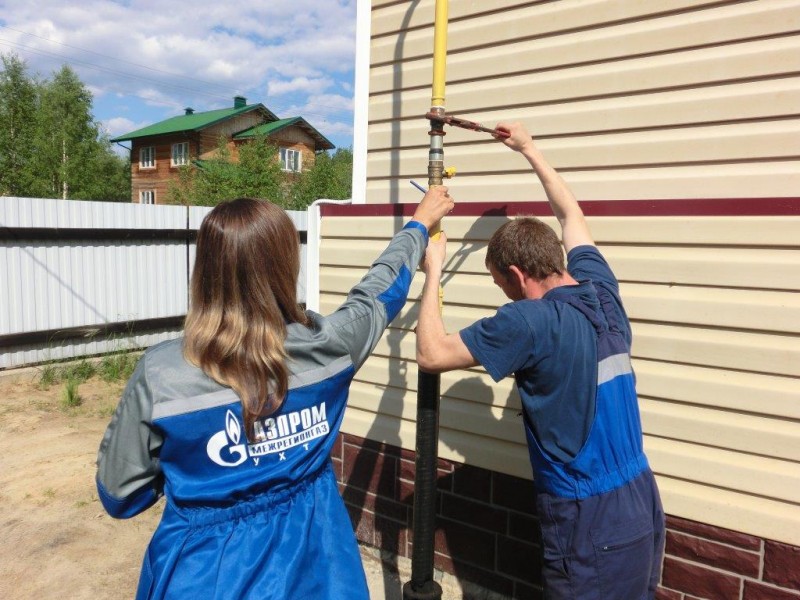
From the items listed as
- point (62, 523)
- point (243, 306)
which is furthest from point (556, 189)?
point (62, 523)

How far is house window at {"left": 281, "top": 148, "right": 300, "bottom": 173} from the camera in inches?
1580

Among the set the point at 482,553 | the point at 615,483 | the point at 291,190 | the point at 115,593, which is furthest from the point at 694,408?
the point at 291,190

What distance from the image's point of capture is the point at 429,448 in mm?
2695

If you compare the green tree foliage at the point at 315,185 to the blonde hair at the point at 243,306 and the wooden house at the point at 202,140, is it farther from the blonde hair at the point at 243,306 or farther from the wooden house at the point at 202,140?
the blonde hair at the point at 243,306

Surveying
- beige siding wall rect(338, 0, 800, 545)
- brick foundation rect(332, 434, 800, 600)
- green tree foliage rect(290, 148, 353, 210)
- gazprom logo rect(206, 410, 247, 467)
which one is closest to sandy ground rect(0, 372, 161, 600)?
brick foundation rect(332, 434, 800, 600)

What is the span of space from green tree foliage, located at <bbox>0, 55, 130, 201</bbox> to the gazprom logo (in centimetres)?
3377

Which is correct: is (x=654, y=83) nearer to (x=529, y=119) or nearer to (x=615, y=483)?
(x=529, y=119)

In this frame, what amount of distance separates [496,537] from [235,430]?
2.06 meters

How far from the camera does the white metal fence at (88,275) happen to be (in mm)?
8250

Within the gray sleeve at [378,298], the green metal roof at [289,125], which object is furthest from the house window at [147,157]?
the gray sleeve at [378,298]

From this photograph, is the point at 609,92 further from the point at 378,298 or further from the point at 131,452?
the point at 131,452

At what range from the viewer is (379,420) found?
376 centimetres

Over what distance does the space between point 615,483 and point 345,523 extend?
0.90 metres

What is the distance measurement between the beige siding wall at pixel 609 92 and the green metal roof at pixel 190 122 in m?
36.1
